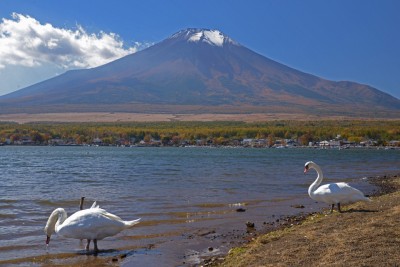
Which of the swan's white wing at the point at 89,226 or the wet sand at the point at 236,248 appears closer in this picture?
the wet sand at the point at 236,248

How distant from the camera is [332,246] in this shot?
32.3ft

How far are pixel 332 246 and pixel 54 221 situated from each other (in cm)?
674

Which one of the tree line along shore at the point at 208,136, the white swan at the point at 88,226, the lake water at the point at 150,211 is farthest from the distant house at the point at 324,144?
the white swan at the point at 88,226

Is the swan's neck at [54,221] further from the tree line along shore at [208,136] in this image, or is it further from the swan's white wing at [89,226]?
the tree line along shore at [208,136]

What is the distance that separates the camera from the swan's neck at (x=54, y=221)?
12930mm

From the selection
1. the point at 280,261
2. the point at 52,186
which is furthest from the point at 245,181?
A: the point at 280,261

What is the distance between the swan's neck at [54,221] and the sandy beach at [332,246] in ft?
13.6

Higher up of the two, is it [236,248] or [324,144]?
[324,144]

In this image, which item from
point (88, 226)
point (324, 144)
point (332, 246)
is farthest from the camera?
point (324, 144)

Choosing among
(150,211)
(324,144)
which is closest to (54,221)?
(150,211)

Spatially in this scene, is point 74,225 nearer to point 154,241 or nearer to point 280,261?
point 154,241

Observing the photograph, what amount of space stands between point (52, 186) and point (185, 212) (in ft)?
43.7

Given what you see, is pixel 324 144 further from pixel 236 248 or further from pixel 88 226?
pixel 88 226

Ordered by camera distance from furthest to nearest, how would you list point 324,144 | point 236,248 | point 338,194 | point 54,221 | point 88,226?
point 324,144, point 338,194, point 54,221, point 88,226, point 236,248
